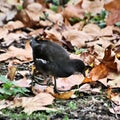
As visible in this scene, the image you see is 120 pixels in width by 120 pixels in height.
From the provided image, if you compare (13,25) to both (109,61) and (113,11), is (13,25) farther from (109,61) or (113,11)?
(109,61)

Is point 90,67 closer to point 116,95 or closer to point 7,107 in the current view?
point 116,95

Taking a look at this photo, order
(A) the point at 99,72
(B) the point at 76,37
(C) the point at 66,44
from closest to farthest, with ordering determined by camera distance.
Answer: (A) the point at 99,72
(C) the point at 66,44
(B) the point at 76,37

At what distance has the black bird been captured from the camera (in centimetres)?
508

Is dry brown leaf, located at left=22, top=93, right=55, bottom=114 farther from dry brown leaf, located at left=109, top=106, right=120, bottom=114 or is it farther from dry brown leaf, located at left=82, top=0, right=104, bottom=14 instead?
dry brown leaf, located at left=82, top=0, right=104, bottom=14

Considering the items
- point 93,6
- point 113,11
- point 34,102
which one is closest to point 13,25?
point 113,11

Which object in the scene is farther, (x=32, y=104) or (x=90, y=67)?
(x=90, y=67)

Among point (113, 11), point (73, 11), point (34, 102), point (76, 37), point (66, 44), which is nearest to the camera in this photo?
point (34, 102)

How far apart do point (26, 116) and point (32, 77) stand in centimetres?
108

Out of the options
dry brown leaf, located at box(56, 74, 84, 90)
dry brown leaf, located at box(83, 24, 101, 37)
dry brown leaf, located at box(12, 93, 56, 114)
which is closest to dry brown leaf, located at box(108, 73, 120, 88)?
dry brown leaf, located at box(56, 74, 84, 90)

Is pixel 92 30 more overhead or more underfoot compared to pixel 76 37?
more overhead

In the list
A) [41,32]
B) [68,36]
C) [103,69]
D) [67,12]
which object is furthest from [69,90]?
[67,12]

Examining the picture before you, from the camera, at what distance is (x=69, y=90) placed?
5.18m

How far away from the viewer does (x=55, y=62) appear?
5.08m

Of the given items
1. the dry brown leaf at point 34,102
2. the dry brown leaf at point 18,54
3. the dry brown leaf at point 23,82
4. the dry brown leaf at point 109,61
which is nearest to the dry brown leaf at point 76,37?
the dry brown leaf at point 18,54
